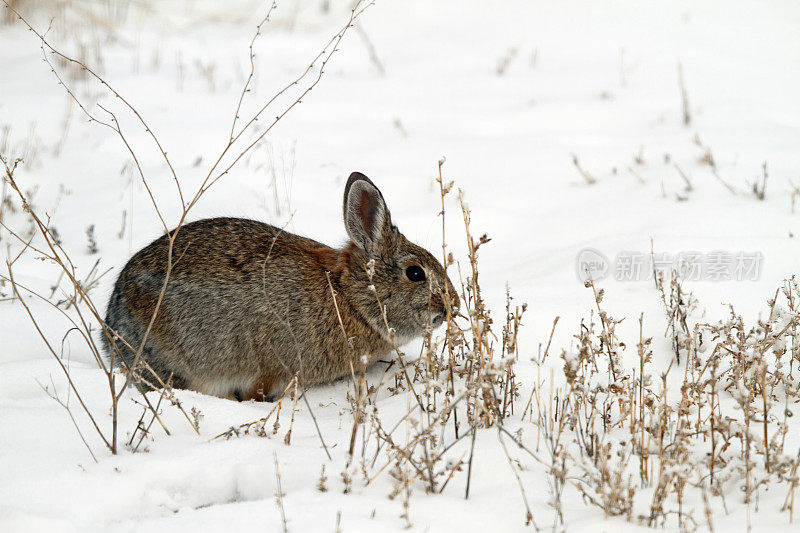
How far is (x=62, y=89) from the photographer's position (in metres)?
9.55

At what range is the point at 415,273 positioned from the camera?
14.9 ft

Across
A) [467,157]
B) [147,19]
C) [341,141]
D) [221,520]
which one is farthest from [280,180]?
[147,19]

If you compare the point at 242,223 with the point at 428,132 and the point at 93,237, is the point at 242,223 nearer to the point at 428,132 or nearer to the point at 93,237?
the point at 93,237

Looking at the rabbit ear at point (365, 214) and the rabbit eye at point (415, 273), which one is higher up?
the rabbit ear at point (365, 214)
